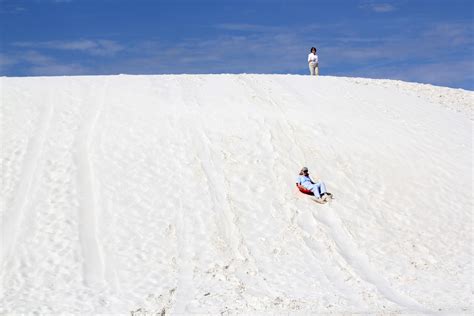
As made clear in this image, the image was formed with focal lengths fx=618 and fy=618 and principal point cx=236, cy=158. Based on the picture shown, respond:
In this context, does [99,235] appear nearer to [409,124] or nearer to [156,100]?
[156,100]

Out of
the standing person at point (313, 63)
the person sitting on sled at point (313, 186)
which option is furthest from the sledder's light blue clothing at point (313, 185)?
the standing person at point (313, 63)

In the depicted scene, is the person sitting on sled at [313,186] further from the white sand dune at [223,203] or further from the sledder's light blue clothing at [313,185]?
the white sand dune at [223,203]

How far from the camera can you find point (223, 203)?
1259 centimetres

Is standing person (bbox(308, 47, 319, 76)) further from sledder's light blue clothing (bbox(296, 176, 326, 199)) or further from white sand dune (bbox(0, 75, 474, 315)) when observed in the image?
sledder's light blue clothing (bbox(296, 176, 326, 199))

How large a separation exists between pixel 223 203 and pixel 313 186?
2.01 meters

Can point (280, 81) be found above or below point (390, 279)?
above

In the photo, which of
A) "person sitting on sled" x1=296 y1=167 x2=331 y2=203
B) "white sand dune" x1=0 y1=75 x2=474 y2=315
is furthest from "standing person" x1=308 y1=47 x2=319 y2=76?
"person sitting on sled" x1=296 y1=167 x2=331 y2=203

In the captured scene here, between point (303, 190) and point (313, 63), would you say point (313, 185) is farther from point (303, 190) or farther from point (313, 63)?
point (313, 63)

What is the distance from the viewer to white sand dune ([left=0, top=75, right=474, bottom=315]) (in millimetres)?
9602

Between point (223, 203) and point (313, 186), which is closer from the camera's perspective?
point (223, 203)

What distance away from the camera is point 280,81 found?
2142cm

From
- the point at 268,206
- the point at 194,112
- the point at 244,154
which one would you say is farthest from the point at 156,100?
the point at 268,206

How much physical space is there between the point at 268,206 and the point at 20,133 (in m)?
6.39

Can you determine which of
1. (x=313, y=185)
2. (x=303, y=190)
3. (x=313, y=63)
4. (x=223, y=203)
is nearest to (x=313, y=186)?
(x=313, y=185)
